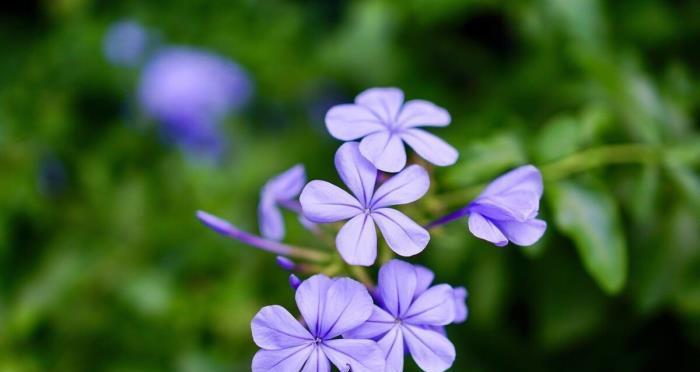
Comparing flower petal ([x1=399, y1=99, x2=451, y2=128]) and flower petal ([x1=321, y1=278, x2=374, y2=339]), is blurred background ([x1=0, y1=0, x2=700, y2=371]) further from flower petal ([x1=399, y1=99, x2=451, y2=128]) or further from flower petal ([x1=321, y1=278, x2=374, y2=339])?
flower petal ([x1=321, y1=278, x2=374, y2=339])

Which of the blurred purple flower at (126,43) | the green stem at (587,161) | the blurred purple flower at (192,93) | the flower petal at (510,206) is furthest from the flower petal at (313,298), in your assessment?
the blurred purple flower at (126,43)

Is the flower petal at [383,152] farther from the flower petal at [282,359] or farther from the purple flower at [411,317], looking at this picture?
the flower petal at [282,359]

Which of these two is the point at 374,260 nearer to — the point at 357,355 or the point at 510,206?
the point at 357,355

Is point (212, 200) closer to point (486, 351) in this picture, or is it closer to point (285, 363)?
point (486, 351)

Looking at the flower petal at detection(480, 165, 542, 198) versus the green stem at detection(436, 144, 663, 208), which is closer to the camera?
the flower petal at detection(480, 165, 542, 198)

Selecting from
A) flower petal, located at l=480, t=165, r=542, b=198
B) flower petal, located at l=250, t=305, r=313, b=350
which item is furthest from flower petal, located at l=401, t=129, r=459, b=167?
flower petal, located at l=250, t=305, r=313, b=350
